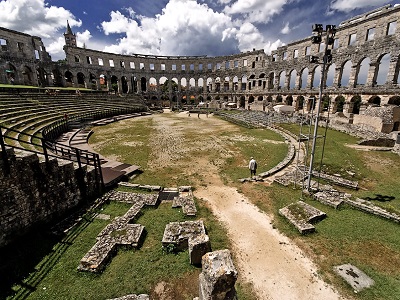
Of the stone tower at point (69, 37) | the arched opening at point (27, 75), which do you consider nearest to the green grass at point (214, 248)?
the arched opening at point (27, 75)

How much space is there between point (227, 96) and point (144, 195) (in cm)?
5675

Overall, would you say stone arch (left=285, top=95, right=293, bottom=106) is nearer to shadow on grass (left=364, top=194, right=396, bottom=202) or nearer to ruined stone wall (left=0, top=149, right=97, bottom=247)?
shadow on grass (left=364, top=194, right=396, bottom=202)

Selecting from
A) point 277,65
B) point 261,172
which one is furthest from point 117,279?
point 277,65

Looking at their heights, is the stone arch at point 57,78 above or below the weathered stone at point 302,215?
above

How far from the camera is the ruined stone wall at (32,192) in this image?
6969 mm

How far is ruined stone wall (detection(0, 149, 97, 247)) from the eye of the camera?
6969 mm

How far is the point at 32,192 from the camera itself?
25.6ft

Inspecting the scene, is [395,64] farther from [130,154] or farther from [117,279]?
[117,279]

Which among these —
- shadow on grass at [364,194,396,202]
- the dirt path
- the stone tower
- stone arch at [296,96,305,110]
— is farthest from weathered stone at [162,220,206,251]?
the stone tower

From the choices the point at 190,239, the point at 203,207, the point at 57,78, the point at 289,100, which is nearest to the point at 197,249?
the point at 190,239

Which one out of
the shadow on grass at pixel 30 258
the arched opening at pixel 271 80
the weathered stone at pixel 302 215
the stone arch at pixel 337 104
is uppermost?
the arched opening at pixel 271 80

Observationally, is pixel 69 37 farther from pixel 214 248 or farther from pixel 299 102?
pixel 214 248

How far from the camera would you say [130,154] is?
17328 millimetres

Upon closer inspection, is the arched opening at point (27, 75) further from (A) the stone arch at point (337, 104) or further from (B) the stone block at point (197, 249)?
(A) the stone arch at point (337, 104)
